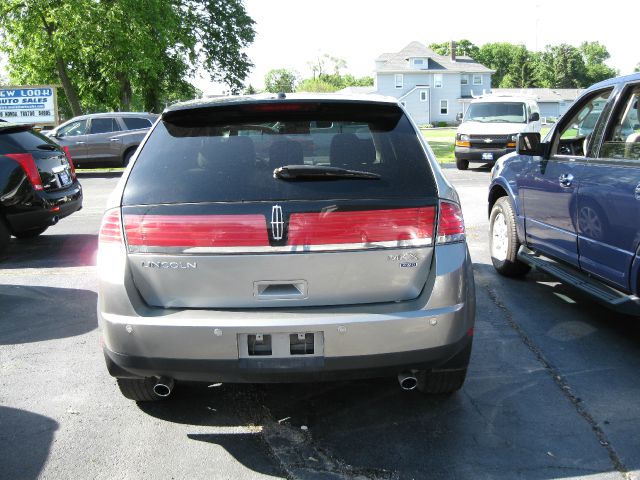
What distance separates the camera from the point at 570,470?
290 centimetres

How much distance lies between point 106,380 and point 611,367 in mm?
3262

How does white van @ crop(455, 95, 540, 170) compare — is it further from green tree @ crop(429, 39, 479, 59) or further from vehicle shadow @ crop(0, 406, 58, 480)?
green tree @ crop(429, 39, 479, 59)

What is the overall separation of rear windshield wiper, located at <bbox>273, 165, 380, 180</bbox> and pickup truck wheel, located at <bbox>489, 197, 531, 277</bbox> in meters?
3.41

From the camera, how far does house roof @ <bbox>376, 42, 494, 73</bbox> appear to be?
251 feet

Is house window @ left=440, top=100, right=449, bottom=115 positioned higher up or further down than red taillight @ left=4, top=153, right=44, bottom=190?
higher up

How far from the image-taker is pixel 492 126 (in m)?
18.5

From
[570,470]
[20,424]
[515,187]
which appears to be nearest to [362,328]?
[570,470]

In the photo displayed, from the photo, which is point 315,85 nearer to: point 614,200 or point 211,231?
point 614,200

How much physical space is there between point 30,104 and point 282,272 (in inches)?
1006

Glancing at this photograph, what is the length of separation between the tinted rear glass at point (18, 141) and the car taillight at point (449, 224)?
20.5 ft

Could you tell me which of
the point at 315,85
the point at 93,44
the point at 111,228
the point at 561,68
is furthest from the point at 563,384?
the point at 561,68

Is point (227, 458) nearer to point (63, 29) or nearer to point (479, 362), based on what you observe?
point (479, 362)

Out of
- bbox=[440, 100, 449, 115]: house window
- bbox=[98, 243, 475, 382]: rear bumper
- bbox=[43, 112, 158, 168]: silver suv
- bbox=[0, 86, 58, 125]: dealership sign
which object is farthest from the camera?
bbox=[440, 100, 449, 115]: house window

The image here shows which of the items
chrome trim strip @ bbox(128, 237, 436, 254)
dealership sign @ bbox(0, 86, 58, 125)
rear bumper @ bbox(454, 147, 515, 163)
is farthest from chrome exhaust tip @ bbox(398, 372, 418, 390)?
dealership sign @ bbox(0, 86, 58, 125)
